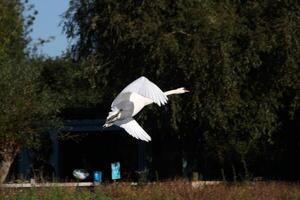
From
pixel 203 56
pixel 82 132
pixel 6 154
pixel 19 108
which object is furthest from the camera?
pixel 82 132

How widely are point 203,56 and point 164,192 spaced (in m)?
6.30

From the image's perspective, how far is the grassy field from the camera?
1444 cm

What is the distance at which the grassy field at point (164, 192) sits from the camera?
1444 centimetres

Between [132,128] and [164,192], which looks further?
[164,192]

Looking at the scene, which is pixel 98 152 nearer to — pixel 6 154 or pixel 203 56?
pixel 6 154

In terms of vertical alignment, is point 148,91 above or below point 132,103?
above

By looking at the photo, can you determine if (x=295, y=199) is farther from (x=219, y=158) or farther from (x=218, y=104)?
(x=219, y=158)

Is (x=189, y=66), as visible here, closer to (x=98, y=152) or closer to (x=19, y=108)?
(x=19, y=108)

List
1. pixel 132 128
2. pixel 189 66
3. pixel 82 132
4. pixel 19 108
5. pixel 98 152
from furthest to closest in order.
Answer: pixel 98 152 < pixel 82 132 < pixel 19 108 < pixel 189 66 < pixel 132 128

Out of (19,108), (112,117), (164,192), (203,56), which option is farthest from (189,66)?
(112,117)

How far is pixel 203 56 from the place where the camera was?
68.1ft

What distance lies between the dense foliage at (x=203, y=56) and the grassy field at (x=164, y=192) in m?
3.91

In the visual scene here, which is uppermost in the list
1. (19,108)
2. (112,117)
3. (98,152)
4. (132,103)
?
(98,152)

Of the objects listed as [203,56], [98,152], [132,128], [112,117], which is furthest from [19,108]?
[98,152]
